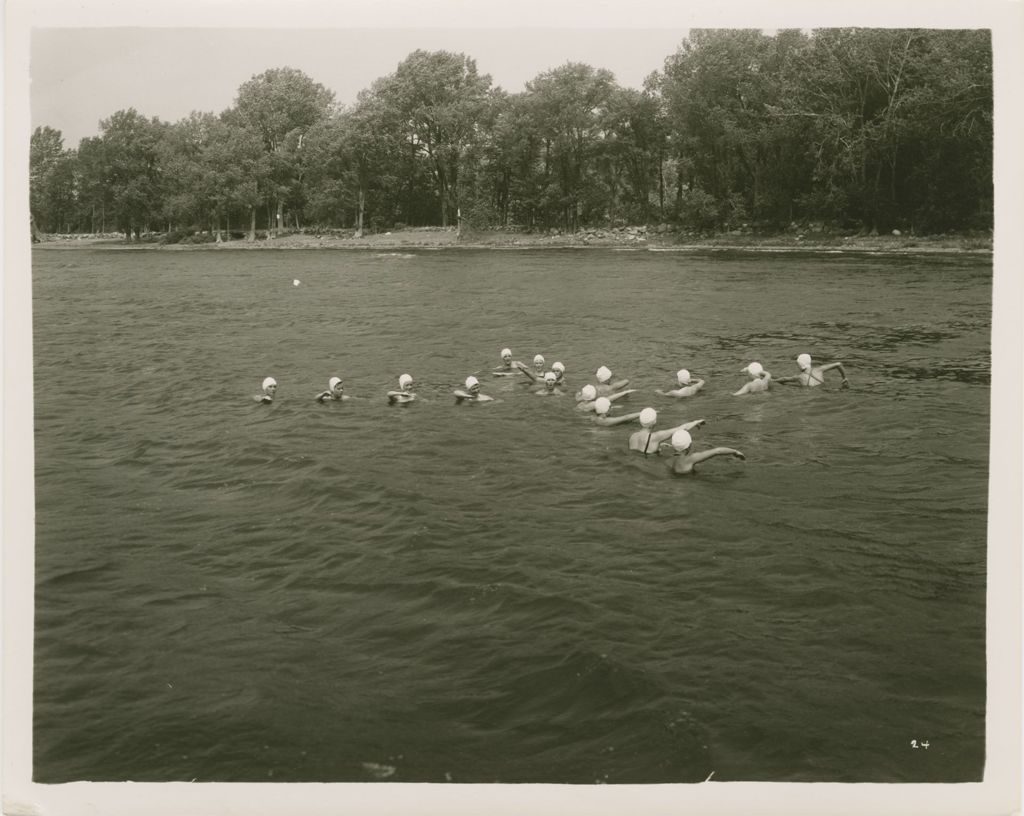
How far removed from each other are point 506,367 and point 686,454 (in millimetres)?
4029

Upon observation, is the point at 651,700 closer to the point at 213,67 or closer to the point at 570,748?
the point at 570,748

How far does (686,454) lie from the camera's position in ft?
24.3

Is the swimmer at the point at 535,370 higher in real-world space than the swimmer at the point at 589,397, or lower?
higher

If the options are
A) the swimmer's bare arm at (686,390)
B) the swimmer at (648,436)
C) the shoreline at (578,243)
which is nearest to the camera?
the swimmer at (648,436)

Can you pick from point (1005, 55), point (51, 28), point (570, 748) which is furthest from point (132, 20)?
point (1005, 55)

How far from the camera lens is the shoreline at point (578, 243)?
441 inches

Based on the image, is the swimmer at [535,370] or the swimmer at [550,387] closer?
the swimmer at [550,387]

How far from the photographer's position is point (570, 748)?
4.07m

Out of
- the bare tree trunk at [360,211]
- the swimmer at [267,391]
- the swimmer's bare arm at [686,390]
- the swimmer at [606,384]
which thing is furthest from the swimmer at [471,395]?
the bare tree trunk at [360,211]

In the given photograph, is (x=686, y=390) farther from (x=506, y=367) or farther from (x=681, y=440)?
(x=506, y=367)

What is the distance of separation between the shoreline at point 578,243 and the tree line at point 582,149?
0.87 ft

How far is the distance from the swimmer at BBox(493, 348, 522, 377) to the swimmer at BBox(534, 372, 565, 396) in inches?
28.7

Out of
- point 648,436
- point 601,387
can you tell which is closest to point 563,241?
point 601,387

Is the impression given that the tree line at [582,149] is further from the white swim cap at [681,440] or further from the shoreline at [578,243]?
the white swim cap at [681,440]
